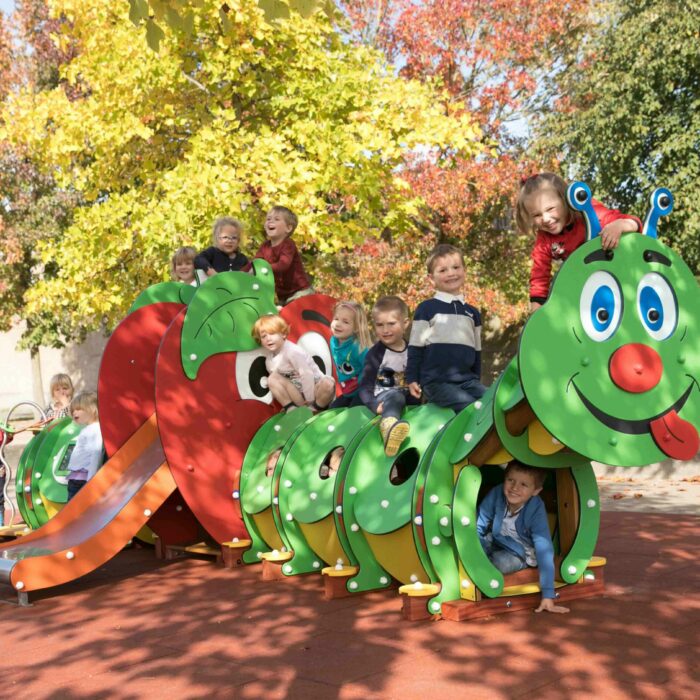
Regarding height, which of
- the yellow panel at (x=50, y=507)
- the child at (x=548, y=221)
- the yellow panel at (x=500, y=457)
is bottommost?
the yellow panel at (x=50, y=507)

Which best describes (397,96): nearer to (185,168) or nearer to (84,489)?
(185,168)

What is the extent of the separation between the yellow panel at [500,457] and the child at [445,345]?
571mm

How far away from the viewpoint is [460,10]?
19.8m

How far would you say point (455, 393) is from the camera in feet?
20.4

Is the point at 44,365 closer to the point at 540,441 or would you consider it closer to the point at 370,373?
the point at 370,373

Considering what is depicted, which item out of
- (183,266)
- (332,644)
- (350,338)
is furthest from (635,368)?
(183,266)

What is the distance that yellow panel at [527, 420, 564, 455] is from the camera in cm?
526

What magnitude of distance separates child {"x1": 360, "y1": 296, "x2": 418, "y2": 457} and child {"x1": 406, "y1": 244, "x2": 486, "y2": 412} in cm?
25

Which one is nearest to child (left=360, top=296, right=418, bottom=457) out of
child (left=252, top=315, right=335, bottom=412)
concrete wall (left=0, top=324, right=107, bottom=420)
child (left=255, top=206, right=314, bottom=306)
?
child (left=252, top=315, right=335, bottom=412)

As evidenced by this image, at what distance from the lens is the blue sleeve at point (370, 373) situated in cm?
693

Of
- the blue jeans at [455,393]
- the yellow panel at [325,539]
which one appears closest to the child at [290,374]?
the yellow panel at [325,539]

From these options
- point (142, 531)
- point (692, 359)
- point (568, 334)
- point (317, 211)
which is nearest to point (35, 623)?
point (142, 531)

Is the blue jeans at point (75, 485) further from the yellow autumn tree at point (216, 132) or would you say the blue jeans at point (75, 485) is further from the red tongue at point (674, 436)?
the red tongue at point (674, 436)

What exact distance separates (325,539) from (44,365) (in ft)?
95.3
